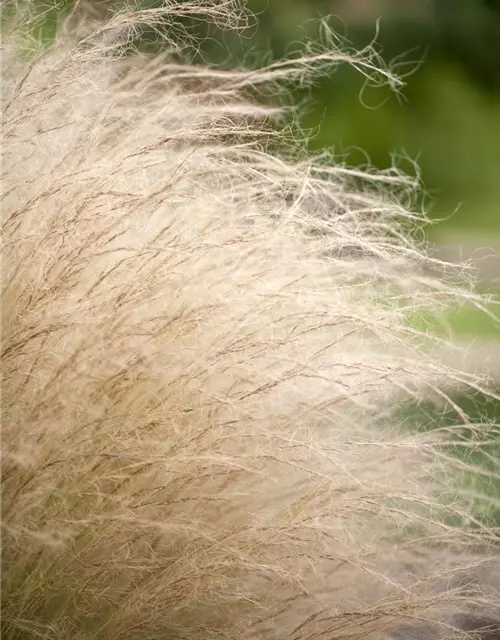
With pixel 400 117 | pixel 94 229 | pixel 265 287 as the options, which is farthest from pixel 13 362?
pixel 400 117

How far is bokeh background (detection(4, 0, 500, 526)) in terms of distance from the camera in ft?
18.5

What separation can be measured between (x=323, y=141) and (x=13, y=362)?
4.57 metres

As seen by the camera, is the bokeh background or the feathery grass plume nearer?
the feathery grass plume

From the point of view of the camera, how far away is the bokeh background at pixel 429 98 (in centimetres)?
563

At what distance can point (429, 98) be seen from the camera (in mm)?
6570

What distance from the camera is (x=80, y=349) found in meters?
1.13

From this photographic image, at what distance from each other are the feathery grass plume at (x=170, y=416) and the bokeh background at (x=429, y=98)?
13.4 feet

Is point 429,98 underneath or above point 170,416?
underneath

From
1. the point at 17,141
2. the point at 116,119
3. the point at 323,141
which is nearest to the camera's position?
the point at 17,141

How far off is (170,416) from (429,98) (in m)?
5.81

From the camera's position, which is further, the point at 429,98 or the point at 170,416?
the point at 429,98

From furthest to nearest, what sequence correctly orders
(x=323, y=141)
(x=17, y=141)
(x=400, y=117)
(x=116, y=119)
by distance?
1. (x=400, y=117)
2. (x=323, y=141)
3. (x=116, y=119)
4. (x=17, y=141)

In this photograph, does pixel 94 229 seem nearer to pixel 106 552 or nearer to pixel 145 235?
pixel 145 235

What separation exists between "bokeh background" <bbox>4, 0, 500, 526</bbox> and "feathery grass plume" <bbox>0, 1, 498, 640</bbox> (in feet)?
13.4
